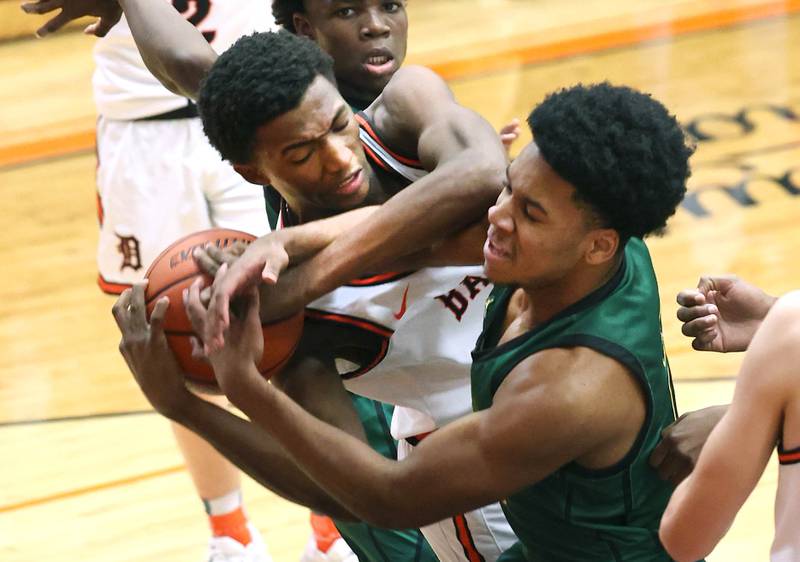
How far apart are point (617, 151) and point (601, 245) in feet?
0.62

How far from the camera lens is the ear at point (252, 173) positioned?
2.88m

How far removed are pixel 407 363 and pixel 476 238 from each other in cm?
42

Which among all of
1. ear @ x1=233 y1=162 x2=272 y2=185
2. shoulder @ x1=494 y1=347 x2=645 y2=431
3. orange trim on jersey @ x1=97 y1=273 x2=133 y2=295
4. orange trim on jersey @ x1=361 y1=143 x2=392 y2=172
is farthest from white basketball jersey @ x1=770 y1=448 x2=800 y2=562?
orange trim on jersey @ x1=97 y1=273 x2=133 y2=295

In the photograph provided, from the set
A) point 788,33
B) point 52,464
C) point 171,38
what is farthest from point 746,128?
point 171,38

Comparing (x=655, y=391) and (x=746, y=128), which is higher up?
(x=655, y=391)

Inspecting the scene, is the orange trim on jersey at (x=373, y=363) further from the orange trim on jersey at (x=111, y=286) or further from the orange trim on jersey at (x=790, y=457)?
the orange trim on jersey at (x=111, y=286)

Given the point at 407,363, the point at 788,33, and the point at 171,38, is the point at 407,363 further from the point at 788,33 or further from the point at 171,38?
the point at 788,33

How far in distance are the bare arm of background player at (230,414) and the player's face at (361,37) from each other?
82 cm

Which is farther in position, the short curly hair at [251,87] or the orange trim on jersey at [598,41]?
the orange trim on jersey at [598,41]

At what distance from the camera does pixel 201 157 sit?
4707 millimetres

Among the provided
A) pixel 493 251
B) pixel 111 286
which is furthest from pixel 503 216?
pixel 111 286

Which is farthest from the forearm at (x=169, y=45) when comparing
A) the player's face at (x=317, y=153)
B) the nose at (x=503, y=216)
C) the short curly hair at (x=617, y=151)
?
the short curly hair at (x=617, y=151)

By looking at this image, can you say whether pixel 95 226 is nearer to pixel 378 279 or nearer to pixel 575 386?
pixel 378 279

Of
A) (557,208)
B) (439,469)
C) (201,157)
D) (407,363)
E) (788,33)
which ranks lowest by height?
(788,33)
